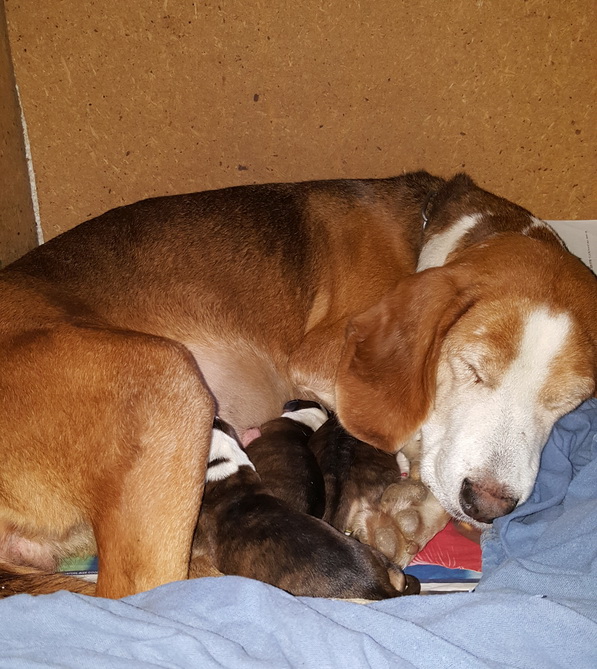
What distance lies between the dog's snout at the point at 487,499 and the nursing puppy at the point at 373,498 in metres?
0.43

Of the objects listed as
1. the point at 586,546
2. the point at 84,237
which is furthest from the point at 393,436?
the point at 84,237

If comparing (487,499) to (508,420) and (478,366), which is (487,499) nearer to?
(508,420)

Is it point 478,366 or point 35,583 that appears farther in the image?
point 478,366

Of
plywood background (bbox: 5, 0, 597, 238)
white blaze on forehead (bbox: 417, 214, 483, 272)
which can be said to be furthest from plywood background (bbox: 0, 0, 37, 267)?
white blaze on forehead (bbox: 417, 214, 483, 272)

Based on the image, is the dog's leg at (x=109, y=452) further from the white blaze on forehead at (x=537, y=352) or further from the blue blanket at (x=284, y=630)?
the white blaze on forehead at (x=537, y=352)

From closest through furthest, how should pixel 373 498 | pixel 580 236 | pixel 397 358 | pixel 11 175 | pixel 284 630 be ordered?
pixel 284 630, pixel 397 358, pixel 373 498, pixel 11 175, pixel 580 236

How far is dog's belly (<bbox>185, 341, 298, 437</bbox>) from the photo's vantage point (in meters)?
2.96

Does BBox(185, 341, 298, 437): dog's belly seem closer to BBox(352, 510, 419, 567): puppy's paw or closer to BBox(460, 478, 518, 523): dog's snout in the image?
BBox(352, 510, 419, 567): puppy's paw

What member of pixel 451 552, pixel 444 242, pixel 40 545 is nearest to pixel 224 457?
pixel 40 545

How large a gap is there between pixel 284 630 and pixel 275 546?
0.44m

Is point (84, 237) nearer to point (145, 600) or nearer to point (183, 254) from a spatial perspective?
point (183, 254)

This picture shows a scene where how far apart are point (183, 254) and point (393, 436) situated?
1.21m

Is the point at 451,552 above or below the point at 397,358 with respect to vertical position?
below

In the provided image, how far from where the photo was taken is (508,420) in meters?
2.21
